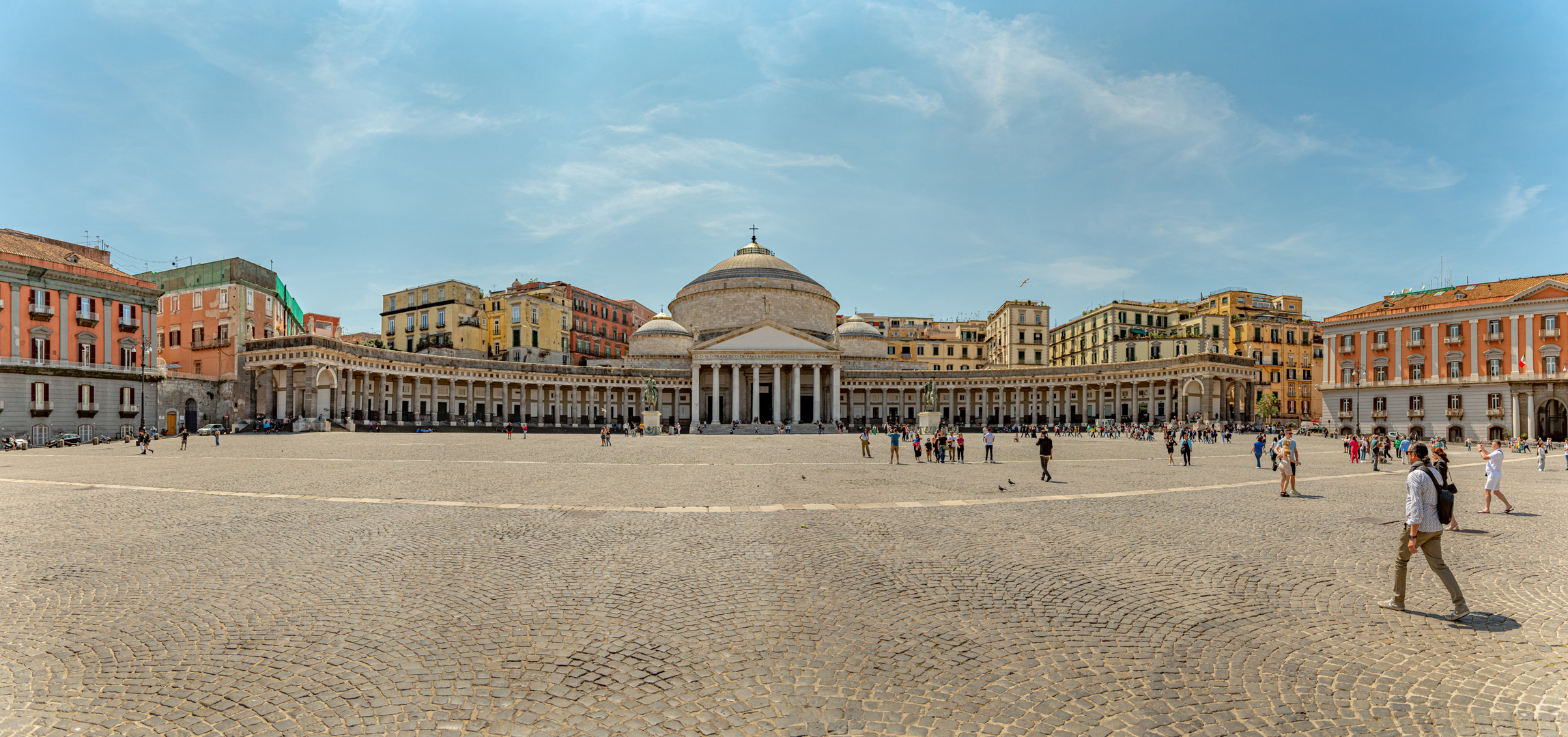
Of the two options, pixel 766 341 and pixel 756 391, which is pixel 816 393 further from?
pixel 766 341

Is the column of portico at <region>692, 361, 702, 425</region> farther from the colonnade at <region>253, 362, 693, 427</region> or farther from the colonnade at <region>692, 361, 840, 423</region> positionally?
the colonnade at <region>253, 362, 693, 427</region>

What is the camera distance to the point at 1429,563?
6438 mm

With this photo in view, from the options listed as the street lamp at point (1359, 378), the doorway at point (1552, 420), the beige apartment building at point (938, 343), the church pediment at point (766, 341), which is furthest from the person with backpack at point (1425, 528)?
the beige apartment building at point (938, 343)

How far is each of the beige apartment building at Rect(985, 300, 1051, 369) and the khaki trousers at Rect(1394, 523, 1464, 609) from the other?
292ft

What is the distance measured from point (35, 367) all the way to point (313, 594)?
158ft

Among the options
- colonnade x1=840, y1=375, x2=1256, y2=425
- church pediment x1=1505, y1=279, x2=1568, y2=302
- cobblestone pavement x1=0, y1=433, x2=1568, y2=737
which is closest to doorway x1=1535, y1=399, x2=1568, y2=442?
church pediment x1=1505, y1=279, x2=1568, y2=302

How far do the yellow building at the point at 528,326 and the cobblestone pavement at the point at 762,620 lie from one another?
65.6 metres

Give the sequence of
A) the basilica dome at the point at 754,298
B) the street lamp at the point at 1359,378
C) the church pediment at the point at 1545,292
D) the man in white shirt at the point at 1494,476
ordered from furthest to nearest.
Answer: the basilica dome at the point at 754,298, the street lamp at the point at 1359,378, the church pediment at the point at 1545,292, the man in white shirt at the point at 1494,476

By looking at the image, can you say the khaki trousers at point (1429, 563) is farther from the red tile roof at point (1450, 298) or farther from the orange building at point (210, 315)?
the orange building at point (210, 315)

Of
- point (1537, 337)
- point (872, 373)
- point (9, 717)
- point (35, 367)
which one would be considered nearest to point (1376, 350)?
point (1537, 337)

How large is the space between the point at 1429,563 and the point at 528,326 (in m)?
79.0

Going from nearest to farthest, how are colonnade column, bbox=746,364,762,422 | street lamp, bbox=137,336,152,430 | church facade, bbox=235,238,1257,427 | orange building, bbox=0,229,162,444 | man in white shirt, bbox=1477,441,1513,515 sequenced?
man in white shirt, bbox=1477,441,1513,515 → orange building, bbox=0,229,162,444 → street lamp, bbox=137,336,152,430 → church facade, bbox=235,238,1257,427 → colonnade column, bbox=746,364,762,422

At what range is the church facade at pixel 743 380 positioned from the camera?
57656 mm

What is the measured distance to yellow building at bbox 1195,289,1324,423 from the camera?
7525 cm
